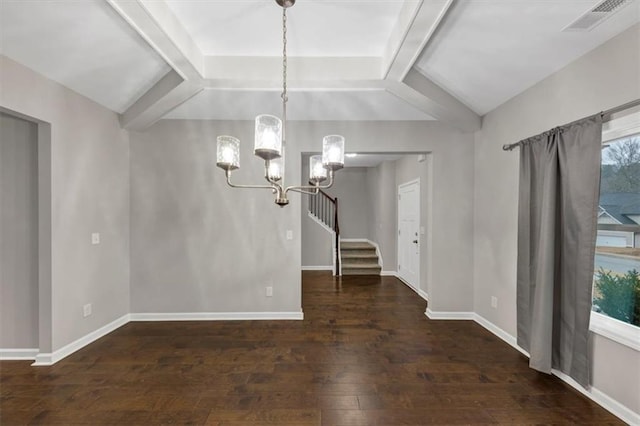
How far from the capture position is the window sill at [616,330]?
197 centimetres

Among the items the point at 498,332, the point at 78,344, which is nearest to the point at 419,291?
the point at 498,332

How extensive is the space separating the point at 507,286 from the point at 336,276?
3733 millimetres

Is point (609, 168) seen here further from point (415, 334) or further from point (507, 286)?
point (415, 334)

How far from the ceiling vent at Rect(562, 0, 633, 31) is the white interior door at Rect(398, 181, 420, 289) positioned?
10.8 ft

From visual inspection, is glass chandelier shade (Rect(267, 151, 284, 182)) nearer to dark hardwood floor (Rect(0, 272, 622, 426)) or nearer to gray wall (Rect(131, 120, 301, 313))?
gray wall (Rect(131, 120, 301, 313))

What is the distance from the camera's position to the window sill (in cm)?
197

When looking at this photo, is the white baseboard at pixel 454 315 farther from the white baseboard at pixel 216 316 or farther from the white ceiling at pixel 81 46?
the white ceiling at pixel 81 46

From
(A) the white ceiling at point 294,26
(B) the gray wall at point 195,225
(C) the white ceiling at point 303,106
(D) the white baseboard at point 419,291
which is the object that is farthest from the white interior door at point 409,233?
(A) the white ceiling at point 294,26

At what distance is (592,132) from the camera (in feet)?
7.09

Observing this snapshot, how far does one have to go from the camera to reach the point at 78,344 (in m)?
3.04

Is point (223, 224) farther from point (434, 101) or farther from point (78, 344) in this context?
point (434, 101)

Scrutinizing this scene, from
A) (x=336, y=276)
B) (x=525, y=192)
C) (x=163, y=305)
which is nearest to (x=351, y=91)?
(x=525, y=192)

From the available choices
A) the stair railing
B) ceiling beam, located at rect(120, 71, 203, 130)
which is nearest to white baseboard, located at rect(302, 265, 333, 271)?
the stair railing

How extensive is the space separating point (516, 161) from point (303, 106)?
8.10 feet
